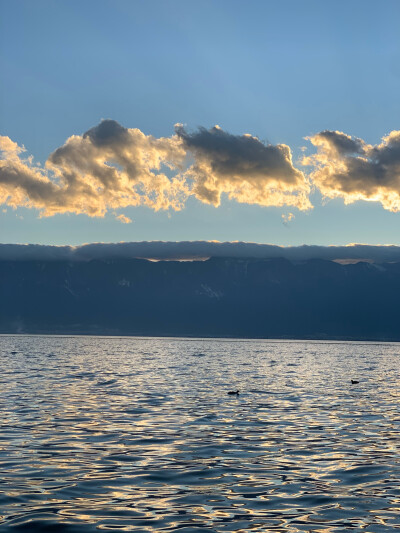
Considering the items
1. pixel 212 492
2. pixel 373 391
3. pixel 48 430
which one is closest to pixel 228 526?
pixel 212 492

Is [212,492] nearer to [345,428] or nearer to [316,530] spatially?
[316,530]

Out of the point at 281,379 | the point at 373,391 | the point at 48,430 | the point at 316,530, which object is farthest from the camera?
the point at 281,379

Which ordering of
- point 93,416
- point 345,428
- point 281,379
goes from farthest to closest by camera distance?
1. point 281,379
2. point 93,416
3. point 345,428

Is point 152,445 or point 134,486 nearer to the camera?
point 134,486

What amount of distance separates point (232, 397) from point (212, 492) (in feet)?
112

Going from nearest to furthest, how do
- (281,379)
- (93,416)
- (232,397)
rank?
(93,416)
(232,397)
(281,379)

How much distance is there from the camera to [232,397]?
5647 centimetres

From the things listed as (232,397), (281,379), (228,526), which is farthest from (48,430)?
(281,379)

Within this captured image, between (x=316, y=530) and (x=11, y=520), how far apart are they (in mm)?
9057

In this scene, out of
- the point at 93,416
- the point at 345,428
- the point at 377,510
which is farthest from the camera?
the point at 93,416

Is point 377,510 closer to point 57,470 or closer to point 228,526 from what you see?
point 228,526

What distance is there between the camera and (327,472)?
85.9ft

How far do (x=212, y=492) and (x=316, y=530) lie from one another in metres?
5.40

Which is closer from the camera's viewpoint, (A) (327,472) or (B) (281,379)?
(A) (327,472)
